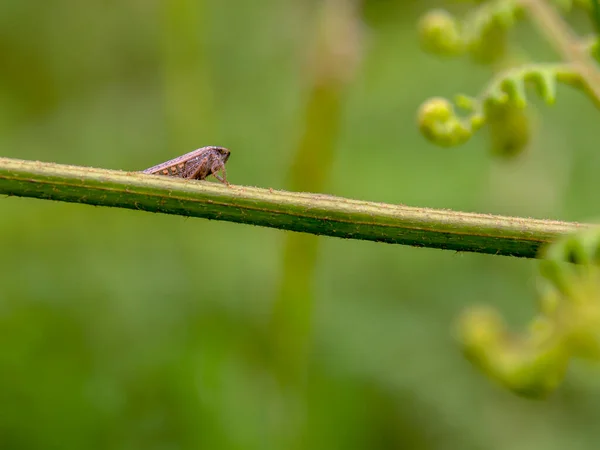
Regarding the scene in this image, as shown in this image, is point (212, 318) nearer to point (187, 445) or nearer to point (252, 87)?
point (187, 445)

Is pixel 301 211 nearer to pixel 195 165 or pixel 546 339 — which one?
pixel 546 339

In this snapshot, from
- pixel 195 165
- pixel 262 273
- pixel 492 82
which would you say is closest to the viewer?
pixel 492 82

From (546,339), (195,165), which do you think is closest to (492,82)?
(546,339)

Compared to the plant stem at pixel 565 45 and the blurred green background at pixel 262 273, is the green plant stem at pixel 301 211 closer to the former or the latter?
the plant stem at pixel 565 45

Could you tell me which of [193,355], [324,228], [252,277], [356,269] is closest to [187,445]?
[193,355]

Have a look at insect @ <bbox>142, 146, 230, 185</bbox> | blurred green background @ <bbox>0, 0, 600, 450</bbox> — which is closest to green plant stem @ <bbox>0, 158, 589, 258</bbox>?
insect @ <bbox>142, 146, 230, 185</bbox>
